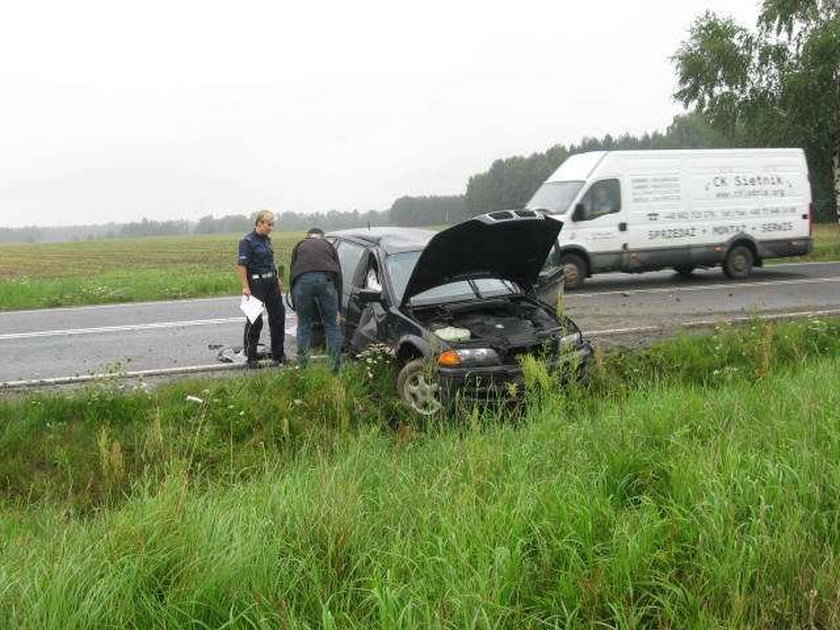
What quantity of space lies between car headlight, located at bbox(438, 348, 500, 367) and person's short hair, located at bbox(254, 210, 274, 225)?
2.97 metres

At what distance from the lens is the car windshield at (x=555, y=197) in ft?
46.1

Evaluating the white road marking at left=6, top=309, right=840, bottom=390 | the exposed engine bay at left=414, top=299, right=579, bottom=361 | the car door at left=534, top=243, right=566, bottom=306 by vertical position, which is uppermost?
the car door at left=534, top=243, right=566, bottom=306

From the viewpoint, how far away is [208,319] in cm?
1185

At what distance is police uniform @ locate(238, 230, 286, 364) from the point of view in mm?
7887

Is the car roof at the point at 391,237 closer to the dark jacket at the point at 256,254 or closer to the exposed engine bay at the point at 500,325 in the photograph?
the dark jacket at the point at 256,254

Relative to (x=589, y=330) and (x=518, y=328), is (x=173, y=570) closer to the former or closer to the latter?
(x=518, y=328)

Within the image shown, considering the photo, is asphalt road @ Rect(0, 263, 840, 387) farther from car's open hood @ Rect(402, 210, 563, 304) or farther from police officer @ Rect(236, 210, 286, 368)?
car's open hood @ Rect(402, 210, 563, 304)

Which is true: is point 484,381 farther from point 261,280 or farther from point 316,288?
point 261,280

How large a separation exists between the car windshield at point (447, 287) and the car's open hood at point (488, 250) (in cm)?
9

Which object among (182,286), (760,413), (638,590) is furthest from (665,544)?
(182,286)

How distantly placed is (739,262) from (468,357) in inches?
439

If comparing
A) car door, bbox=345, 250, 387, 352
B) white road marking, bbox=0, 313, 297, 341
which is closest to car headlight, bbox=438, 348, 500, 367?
car door, bbox=345, 250, 387, 352

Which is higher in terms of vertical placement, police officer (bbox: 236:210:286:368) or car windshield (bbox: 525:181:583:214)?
car windshield (bbox: 525:181:583:214)

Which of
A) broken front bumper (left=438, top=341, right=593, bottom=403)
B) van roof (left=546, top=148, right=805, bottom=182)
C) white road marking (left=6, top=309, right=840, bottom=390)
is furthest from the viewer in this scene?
van roof (left=546, top=148, right=805, bottom=182)
